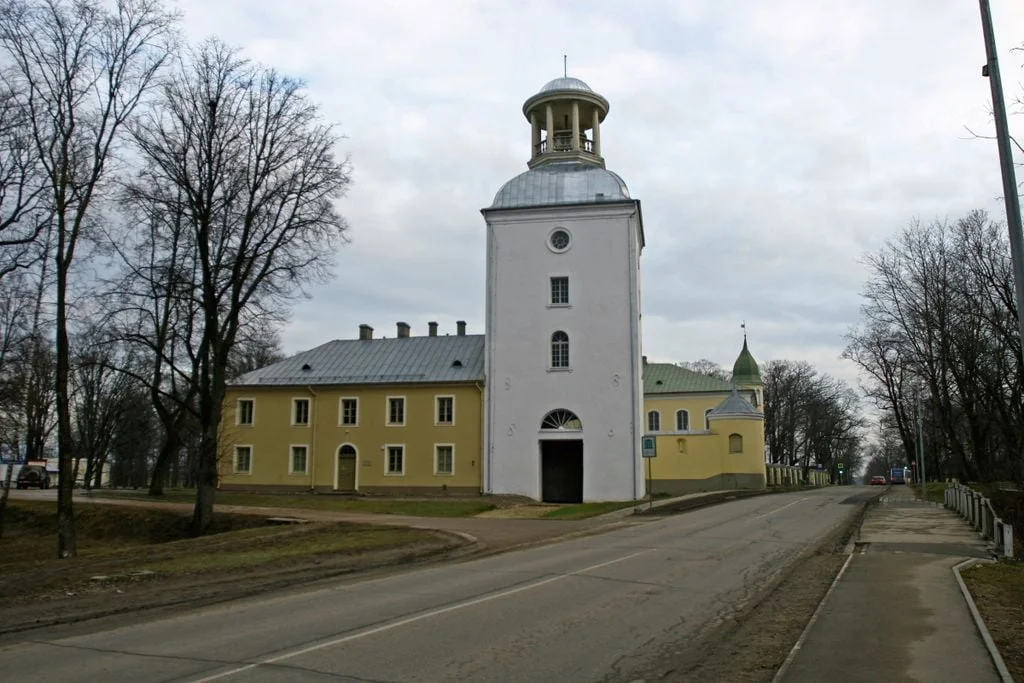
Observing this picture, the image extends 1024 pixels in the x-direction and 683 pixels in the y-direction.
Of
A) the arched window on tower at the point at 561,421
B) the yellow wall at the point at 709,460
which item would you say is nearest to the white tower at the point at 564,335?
the arched window on tower at the point at 561,421

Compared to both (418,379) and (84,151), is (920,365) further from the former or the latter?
(84,151)

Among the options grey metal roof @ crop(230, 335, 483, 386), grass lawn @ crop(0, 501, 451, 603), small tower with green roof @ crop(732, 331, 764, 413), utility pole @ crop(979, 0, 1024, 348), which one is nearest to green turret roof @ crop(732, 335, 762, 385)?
small tower with green roof @ crop(732, 331, 764, 413)

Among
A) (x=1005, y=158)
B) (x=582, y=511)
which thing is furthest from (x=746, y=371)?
(x=1005, y=158)

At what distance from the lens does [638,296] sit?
38.9m

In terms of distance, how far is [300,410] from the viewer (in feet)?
141

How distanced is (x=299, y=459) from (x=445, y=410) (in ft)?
27.2

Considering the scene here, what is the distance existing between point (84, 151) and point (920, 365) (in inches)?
1371

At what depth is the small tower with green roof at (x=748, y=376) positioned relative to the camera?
71.1 meters

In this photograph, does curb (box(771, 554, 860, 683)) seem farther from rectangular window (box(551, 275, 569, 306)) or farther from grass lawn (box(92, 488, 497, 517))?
rectangular window (box(551, 275, 569, 306))

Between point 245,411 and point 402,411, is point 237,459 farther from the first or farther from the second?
point 402,411

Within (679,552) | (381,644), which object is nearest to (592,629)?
(381,644)

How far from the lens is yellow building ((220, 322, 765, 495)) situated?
40.2 m

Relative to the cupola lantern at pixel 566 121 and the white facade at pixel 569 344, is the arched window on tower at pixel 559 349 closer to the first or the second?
the white facade at pixel 569 344

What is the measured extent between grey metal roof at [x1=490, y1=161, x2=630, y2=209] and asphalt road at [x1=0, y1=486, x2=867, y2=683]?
2581 cm
